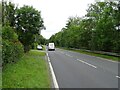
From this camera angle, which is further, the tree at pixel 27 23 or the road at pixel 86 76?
the tree at pixel 27 23

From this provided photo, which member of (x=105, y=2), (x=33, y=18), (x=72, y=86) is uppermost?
(x=105, y=2)

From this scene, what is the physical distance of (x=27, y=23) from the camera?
38500 mm

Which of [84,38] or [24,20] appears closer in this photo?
[24,20]

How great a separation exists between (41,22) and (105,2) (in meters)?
10.8

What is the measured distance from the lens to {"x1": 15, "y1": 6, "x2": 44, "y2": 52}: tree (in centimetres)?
3841

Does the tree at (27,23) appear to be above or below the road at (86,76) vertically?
above

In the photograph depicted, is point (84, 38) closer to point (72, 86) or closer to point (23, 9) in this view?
point (23, 9)

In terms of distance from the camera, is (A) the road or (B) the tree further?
(B) the tree

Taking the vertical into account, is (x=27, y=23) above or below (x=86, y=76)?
above

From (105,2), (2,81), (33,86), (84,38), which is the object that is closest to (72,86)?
(33,86)

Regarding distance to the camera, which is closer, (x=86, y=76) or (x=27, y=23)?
(x=86, y=76)

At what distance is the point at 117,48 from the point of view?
37094 mm

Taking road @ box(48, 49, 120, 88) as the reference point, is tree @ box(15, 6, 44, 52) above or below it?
above

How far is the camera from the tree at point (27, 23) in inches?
1512
